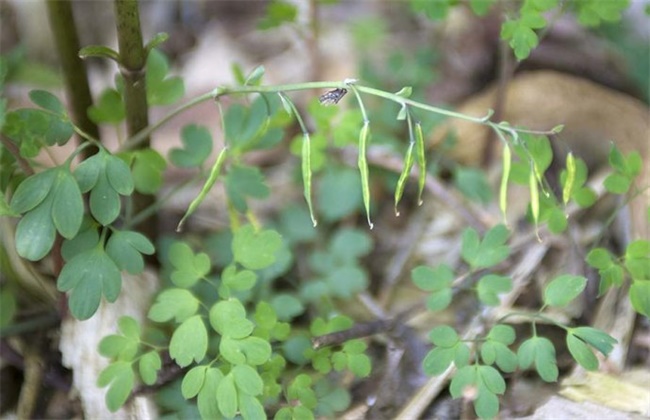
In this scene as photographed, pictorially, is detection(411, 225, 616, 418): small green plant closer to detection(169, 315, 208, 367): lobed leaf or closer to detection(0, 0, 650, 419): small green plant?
detection(0, 0, 650, 419): small green plant

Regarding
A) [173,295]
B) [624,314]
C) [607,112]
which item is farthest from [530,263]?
[173,295]

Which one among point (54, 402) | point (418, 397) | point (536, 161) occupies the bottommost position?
point (54, 402)

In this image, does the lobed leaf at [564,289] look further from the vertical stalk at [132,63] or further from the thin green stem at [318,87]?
the vertical stalk at [132,63]

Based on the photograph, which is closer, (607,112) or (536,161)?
(536,161)

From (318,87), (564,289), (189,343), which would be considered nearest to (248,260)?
(189,343)

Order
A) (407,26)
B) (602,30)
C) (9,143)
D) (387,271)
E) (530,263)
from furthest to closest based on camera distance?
(407,26)
(602,30)
(387,271)
(530,263)
(9,143)

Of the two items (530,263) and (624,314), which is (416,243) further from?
(624,314)
